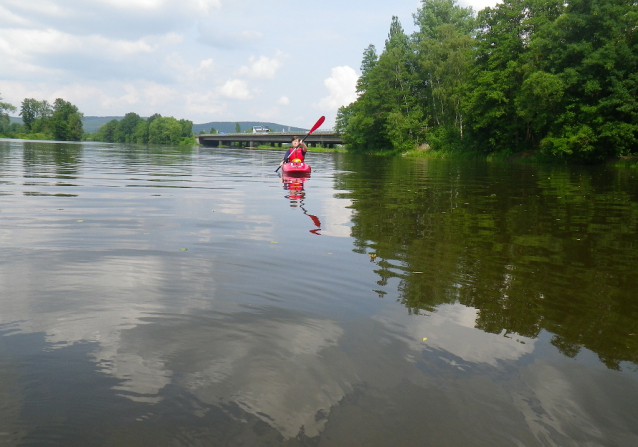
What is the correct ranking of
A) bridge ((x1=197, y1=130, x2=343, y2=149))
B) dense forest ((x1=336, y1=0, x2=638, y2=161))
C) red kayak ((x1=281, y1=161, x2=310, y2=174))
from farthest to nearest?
1. bridge ((x1=197, y1=130, x2=343, y2=149))
2. dense forest ((x1=336, y1=0, x2=638, y2=161))
3. red kayak ((x1=281, y1=161, x2=310, y2=174))

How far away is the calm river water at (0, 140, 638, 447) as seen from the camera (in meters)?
2.89

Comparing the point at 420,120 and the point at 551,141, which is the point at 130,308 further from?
the point at 420,120

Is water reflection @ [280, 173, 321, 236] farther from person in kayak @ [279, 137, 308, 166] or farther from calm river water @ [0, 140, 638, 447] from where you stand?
calm river water @ [0, 140, 638, 447]

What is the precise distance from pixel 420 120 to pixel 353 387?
235ft

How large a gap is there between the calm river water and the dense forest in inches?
1283

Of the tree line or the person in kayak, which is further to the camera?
the tree line

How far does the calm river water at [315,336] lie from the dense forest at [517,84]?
3259cm

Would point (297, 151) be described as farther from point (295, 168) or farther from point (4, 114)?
point (4, 114)

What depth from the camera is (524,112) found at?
4194 cm

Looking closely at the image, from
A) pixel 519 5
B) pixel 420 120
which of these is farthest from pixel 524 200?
pixel 420 120

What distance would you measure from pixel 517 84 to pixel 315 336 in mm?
49404

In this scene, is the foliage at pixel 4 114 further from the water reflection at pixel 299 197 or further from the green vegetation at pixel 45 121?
the water reflection at pixel 299 197

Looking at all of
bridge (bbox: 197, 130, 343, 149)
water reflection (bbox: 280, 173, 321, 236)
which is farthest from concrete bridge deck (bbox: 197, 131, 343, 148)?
water reflection (bbox: 280, 173, 321, 236)

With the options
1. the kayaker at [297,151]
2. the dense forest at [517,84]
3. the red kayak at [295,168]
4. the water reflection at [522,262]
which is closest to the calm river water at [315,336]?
the water reflection at [522,262]
